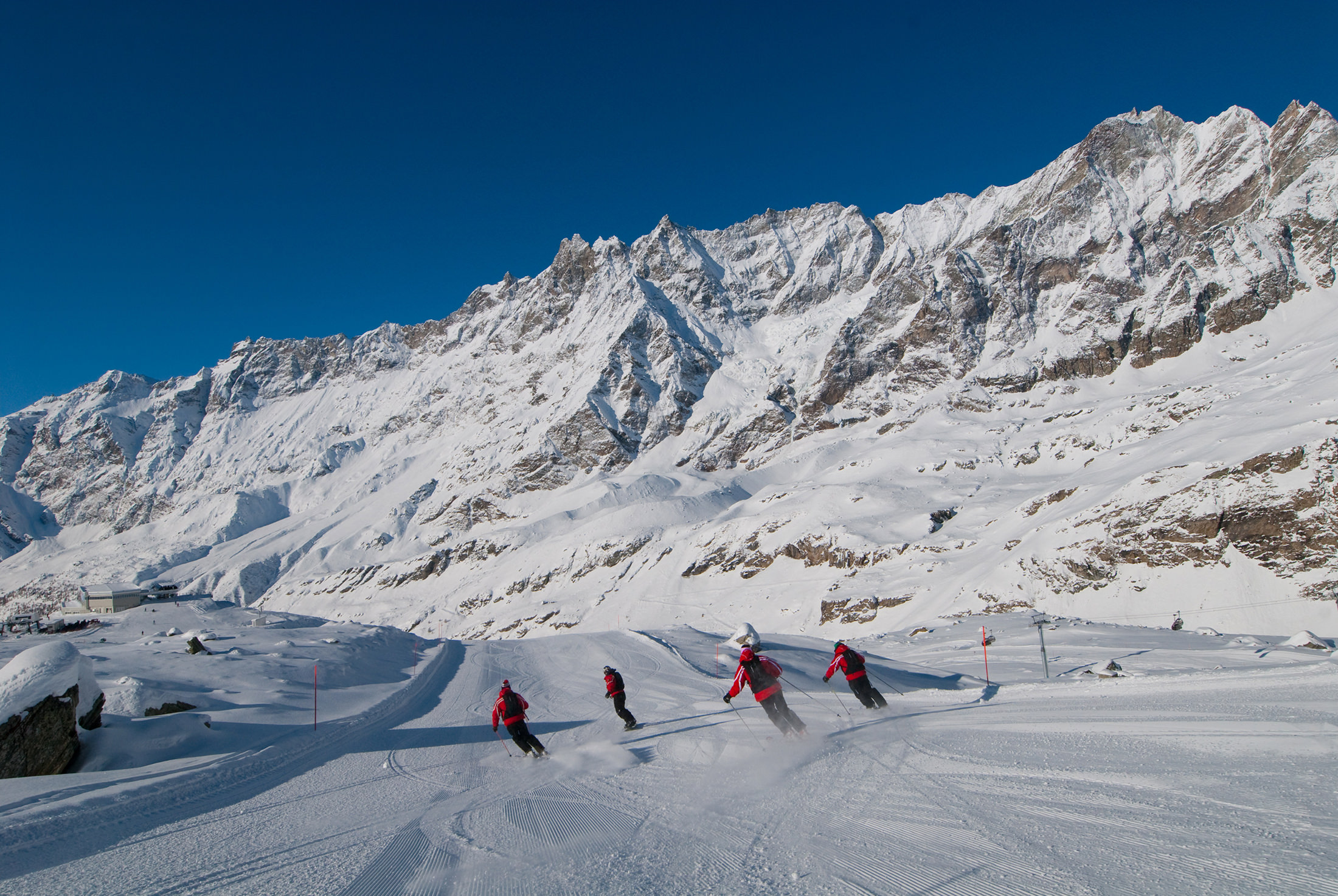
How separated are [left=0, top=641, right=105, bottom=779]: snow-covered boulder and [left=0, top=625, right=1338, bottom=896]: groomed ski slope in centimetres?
160

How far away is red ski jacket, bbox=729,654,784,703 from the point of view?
8.97 m

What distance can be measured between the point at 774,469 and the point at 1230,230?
10003cm

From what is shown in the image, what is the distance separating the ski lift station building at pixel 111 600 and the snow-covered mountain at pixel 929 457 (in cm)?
4156

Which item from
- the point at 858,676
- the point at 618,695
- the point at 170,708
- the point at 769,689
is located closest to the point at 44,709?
the point at 170,708

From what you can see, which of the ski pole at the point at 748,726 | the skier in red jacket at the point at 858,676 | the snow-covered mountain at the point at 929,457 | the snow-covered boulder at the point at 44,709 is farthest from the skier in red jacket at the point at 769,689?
the snow-covered mountain at the point at 929,457

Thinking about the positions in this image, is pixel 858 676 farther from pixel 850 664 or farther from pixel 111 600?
pixel 111 600

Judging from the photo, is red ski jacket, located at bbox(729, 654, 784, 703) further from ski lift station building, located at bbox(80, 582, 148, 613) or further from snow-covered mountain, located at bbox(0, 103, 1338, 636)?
ski lift station building, located at bbox(80, 582, 148, 613)

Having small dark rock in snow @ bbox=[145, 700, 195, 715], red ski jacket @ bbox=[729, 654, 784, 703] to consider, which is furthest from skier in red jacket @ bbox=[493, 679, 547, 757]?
small dark rock in snow @ bbox=[145, 700, 195, 715]

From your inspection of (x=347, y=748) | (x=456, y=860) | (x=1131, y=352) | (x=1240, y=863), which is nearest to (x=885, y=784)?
(x=1240, y=863)

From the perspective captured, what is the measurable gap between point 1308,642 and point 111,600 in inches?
3131

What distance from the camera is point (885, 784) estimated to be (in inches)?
238

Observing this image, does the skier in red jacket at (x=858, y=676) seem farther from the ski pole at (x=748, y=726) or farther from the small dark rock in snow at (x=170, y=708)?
the small dark rock in snow at (x=170, y=708)

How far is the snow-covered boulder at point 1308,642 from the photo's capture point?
54.2ft

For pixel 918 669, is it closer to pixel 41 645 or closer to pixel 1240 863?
pixel 1240 863
